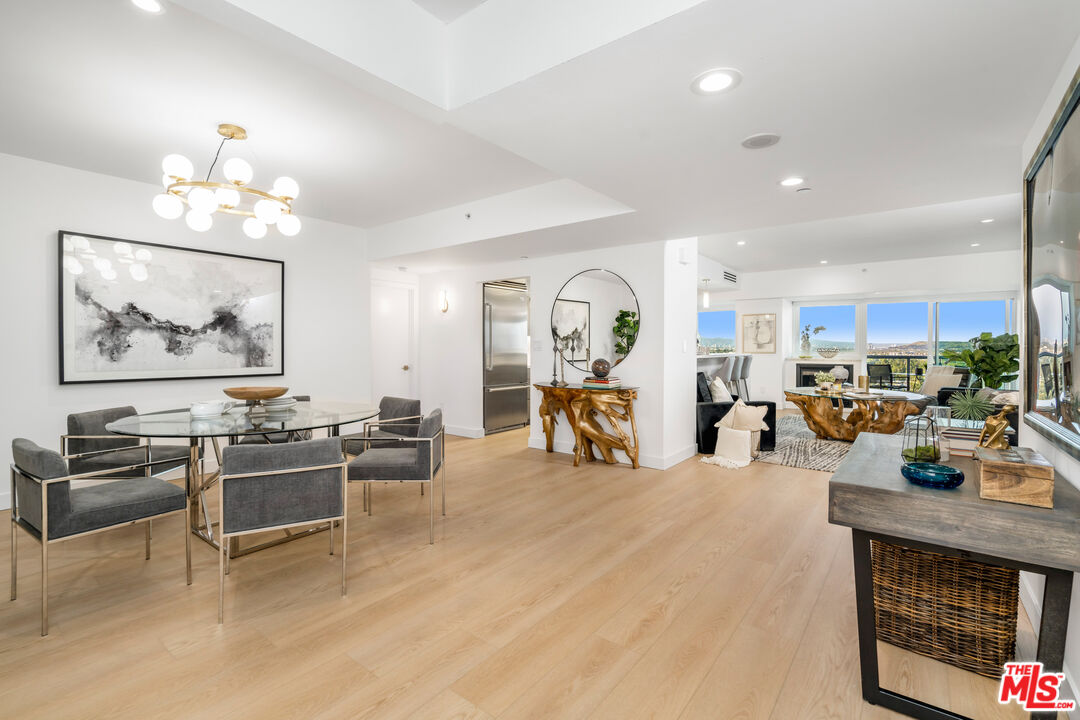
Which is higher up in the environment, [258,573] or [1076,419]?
[1076,419]

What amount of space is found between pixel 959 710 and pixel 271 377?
5.39 metres

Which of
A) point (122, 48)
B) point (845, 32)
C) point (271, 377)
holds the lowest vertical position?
point (271, 377)

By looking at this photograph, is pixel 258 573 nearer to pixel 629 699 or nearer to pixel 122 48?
pixel 629 699

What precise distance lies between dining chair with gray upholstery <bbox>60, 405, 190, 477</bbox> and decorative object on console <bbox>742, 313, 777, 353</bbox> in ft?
30.1

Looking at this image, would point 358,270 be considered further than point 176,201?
Yes

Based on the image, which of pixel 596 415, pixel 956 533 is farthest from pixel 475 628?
pixel 596 415

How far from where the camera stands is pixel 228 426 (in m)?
2.63

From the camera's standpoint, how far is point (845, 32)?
1640 millimetres

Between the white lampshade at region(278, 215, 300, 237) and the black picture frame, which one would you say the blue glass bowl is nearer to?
the black picture frame

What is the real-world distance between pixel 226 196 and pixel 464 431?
431 centimetres

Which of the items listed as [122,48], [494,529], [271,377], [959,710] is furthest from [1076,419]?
[271,377]

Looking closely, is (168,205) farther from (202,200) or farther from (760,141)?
(760,141)

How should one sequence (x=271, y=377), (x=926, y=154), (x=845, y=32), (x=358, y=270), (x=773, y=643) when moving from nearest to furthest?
(x=845, y=32), (x=773, y=643), (x=926, y=154), (x=271, y=377), (x=358, y=270)

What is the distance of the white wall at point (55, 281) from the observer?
366cm
